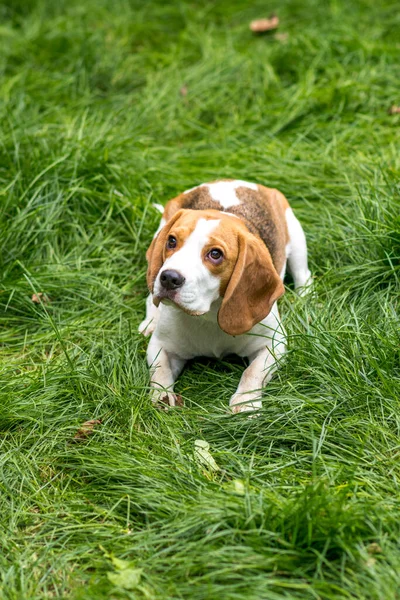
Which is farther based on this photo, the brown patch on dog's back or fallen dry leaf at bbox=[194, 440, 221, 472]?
the brown patch on dog's back

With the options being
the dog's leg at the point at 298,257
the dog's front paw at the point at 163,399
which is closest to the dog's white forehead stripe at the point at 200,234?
the dog's front paw at the point at 163,399

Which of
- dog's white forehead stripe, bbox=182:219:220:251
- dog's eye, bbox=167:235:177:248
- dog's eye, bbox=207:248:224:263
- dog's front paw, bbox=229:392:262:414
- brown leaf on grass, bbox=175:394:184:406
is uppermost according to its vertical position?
dog's white forehead stripe, bbox=182:219:220:251

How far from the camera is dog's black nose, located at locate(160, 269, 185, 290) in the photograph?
12.5 ft

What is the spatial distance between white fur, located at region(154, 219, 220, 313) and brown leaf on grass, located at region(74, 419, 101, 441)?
765 millimetres

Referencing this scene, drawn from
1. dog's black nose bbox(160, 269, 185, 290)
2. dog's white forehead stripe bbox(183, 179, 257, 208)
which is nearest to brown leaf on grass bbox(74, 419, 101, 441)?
dog's black nose bbox(160, 269, 185, 290)

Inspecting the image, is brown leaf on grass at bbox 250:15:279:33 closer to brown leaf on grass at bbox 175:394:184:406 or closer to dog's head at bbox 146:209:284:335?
dog's head at bbox 146:209:284:335

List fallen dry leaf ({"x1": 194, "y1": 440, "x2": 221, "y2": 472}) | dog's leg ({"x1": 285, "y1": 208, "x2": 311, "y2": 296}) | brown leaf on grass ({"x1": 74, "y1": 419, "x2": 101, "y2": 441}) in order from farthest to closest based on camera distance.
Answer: dog's leg ({"x1": 285, "y1": 208, "x2": 311, "y2": 296}) < brown leaf on grass ({"x1": 74, "y1": 419, "x2": 101, "y2": 441}) < fallen dry leaf ({"x1": 194, "y1": 440, "x2": 221, "y2": 472})

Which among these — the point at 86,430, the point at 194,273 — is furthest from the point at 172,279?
the point at 86,430

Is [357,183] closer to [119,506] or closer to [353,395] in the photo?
[353,395]

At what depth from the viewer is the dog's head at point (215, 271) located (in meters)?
3.86

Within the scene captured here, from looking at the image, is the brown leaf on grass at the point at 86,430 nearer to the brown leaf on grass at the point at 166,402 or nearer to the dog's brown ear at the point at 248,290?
the brown leaf on grass at the point at 166,402

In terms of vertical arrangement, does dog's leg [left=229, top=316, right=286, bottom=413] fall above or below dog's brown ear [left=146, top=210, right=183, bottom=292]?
below

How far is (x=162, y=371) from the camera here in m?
4.38

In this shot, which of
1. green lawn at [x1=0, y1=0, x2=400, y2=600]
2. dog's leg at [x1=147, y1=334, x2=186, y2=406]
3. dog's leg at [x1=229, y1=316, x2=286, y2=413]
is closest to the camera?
green lawn at [x1=0, y1=0, x2=400, y2=600]
